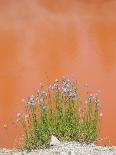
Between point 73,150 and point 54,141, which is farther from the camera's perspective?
point 54,141

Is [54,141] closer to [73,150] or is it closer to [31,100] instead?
[73,150]

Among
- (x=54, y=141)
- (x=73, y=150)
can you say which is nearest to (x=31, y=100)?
(x=54, y=141)

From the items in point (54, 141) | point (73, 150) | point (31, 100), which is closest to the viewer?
point (73, 150)

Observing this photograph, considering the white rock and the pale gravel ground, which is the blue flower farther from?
the pale gravel ground

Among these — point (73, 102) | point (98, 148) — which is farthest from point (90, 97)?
point (98, 148)

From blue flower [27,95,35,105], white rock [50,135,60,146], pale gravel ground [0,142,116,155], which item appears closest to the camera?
pale gravel ground [0,142,116,155]

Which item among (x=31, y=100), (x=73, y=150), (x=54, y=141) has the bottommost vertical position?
(x=73, y=150)

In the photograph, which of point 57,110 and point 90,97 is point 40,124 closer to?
point 57,110

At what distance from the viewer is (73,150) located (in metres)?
7.22

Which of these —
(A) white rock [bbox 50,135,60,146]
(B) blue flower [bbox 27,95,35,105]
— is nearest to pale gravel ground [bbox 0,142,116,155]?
(A) white rock [bbox 50,135,60,146]

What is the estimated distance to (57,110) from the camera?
810 centimetres

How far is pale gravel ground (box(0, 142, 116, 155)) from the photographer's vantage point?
720 cm

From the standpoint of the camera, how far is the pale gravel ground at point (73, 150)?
720 centimetres

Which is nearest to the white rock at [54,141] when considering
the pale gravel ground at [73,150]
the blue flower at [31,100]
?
the pale gravel ground at [73,150]
